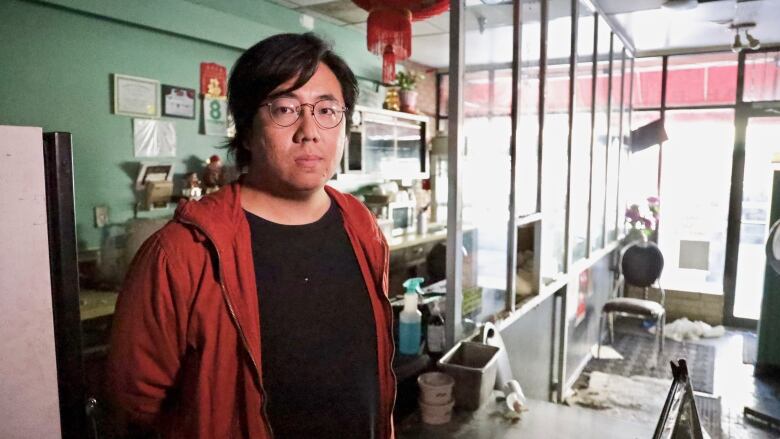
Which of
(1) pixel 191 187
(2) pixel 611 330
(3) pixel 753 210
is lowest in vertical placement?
(2) pixel 611 330

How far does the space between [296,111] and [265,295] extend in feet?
1.24

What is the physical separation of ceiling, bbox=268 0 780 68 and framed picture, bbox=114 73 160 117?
132cm

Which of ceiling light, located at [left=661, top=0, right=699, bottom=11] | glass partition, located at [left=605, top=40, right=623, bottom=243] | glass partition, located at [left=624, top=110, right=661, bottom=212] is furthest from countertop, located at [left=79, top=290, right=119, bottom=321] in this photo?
glass partition, located at [left=624, top=110, right=661, bottom=212]

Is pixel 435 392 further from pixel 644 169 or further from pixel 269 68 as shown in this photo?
pixel 644 169

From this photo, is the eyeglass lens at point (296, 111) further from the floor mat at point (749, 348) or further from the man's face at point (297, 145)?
the floor mat at point (749, 348)

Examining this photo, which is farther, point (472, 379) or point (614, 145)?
point (614, 145)

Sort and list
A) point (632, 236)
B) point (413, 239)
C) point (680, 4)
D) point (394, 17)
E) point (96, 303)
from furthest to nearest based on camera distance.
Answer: point (632, 236) → point (413, 239) → point (680, 4) → point (96, 303) → point (394, 17)

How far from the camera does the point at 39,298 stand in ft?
3.63

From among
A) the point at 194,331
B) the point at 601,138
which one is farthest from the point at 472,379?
the point at 601,138

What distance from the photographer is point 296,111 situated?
1.08 m

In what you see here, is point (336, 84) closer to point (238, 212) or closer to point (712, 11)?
point (238, 212)

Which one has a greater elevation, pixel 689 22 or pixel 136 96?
pixel 689 22

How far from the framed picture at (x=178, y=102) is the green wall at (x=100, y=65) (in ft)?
0.14

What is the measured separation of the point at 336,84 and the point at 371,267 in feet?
1.41
